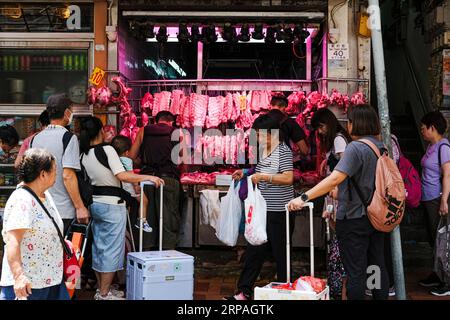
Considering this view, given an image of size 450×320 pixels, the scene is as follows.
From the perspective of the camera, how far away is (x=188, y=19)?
835 cm

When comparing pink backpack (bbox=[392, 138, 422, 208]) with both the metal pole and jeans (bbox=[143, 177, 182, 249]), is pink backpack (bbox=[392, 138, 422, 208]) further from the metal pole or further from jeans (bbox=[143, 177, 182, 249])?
jeans (bbox=[143, 177, 182, 249])

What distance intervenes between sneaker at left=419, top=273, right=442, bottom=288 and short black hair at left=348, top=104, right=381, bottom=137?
2.99 m

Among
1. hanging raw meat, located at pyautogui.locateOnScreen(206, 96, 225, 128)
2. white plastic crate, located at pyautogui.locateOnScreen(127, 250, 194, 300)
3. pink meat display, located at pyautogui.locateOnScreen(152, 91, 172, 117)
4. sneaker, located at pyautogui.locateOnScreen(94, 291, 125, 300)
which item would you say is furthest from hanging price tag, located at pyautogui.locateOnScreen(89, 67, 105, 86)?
white plastic crate, located at pyautogui.locateOnScreen(127, 250, 194, 300)

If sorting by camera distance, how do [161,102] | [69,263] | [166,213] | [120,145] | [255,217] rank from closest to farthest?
[69,263] → [255,217] → [120,145] → [166,213] → [161,102]

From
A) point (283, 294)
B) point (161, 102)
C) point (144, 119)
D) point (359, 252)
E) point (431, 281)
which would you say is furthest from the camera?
point (161, 102)

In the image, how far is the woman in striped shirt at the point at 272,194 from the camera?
6.09 m

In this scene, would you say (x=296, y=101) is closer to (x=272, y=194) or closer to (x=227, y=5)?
(x=227, y=5)

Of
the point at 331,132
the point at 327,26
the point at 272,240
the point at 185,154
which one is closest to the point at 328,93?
the point at 327,26

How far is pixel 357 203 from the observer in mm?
4992

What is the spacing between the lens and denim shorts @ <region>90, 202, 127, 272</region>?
6.21 m

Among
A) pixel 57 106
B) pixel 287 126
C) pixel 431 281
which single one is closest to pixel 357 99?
pixel 287 126

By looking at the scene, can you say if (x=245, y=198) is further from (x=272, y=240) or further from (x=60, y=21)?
(x=60, y=21)

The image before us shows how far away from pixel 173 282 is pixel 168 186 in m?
2.04

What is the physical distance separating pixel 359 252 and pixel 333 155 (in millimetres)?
1726
